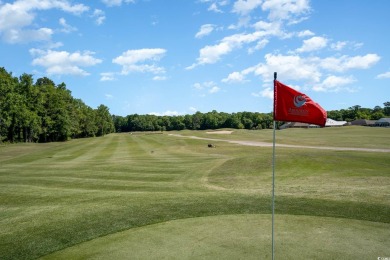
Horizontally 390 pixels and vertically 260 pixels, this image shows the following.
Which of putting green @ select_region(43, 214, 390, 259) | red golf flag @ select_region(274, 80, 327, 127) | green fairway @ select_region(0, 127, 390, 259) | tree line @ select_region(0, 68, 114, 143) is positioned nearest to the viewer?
putting green @ select_region(43, 214, 390, 259)

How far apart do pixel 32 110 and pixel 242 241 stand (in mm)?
78594

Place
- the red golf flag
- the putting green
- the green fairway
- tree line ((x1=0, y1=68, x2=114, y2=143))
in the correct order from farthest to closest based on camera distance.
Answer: tree line ((x1=0, y1=68, x2=114, y2=143)), the green fairway, the red golf flag, the putting green

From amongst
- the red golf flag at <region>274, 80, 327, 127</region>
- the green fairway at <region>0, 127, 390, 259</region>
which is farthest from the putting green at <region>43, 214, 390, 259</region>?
the red golf flag at <region>274, 80, 327, 127</region>

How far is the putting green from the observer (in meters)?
8.95

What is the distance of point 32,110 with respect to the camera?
77.9 meters

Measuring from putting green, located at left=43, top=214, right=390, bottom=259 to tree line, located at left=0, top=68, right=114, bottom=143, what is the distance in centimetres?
6384

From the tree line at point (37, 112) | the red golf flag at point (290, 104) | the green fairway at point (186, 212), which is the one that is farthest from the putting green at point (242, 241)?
the tree line at point (37, 112)

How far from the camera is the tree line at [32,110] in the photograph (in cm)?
6638

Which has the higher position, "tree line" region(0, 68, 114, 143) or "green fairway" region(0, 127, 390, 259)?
"tree line" region(0, 68, 114, 143)

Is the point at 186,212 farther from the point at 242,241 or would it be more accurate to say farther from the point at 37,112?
the point at 37,112

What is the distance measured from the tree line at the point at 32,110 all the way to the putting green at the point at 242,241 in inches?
2514

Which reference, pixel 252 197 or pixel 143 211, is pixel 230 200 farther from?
pixel 143 211

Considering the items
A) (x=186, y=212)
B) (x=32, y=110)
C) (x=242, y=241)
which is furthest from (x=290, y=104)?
(x=32, y=110)

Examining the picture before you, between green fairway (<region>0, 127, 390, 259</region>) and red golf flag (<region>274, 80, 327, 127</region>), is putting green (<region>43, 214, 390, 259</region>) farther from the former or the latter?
red golf flag (<region>274, 80, 327, 127</region>)
